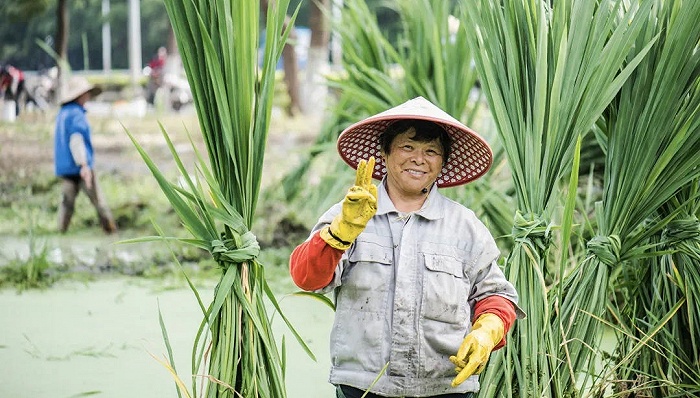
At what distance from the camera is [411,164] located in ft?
7.68

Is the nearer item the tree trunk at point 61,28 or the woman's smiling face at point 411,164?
the woman's smiling face at point 411,164

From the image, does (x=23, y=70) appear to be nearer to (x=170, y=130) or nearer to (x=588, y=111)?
(x=170, y=130)

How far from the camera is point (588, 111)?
9.37 feet

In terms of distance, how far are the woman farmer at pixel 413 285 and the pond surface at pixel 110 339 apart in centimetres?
111

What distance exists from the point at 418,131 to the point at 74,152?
520 cm

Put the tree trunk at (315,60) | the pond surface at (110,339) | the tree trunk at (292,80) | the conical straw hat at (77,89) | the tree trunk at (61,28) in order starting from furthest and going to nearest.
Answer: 1. the tree trunk at (292,80)
2. the tree trunk at (315,60)
3. the tree trunk at (61,28)
4. the conical straw hat at (77,89)
5. the pond surface at (110,339)

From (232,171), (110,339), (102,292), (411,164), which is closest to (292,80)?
(102,292)

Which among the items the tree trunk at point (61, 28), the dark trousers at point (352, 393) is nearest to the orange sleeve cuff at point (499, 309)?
the dark trousers at point (352, 393)

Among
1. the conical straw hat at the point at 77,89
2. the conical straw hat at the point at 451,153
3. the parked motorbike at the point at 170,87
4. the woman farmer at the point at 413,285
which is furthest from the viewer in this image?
the parked motorbike at the point at 170,87

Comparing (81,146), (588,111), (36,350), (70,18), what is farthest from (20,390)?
(70,18)

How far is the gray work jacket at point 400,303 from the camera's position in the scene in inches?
90.7

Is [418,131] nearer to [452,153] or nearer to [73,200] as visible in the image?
[452,153]

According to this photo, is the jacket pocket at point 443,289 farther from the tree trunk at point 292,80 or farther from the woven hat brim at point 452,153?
the tree trunk at point 292,80

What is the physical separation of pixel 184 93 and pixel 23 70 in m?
2.33
